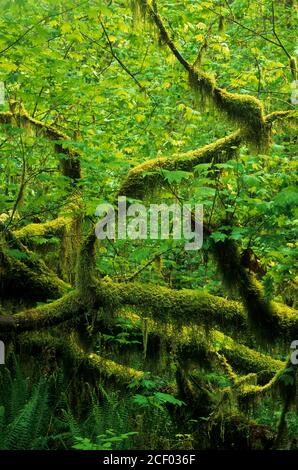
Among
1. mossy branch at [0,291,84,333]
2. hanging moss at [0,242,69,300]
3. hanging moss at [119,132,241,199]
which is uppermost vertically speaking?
hanging moss at [119,132,241,199]

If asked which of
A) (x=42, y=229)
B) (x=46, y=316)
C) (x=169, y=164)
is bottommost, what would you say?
(x=46, y=316)

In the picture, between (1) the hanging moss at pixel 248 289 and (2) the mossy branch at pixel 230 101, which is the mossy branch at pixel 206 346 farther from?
(2) the mossy branch at pixel 230 101

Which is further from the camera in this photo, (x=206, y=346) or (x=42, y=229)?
(x=42, y=229)

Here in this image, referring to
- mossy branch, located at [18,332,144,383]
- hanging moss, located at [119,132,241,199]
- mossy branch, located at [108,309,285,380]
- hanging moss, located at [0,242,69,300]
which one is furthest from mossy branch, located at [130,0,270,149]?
mossy branch, located at [18,332,144,383]

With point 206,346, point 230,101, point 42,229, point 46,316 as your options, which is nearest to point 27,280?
point 42,229

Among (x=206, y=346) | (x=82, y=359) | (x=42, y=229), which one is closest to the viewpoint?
(x=206, y=346)

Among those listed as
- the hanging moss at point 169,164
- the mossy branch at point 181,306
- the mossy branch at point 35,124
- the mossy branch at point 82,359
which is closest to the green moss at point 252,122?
the hanging moss at point 169,164

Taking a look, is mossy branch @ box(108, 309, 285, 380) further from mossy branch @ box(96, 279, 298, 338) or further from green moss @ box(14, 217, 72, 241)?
green moss @ box(14, 217, 72, 241)

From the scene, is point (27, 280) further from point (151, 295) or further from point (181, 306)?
point (181, 306)

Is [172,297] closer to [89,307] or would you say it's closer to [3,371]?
[89,307]
